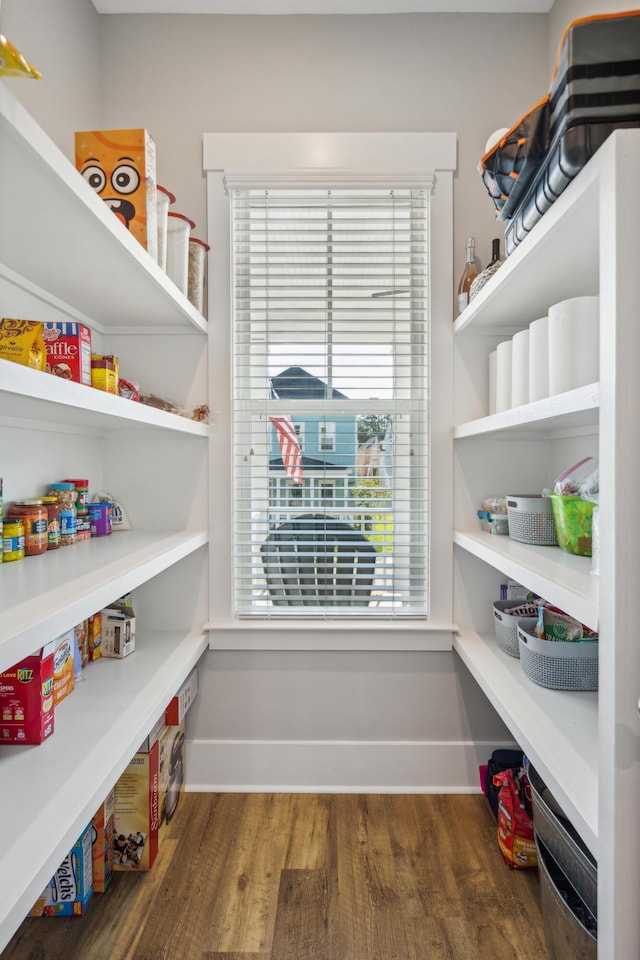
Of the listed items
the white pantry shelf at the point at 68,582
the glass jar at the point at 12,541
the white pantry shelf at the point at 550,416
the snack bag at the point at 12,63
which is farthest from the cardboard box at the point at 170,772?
the snack bag at the point at 12,63

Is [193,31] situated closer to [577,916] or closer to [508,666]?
[508,666]

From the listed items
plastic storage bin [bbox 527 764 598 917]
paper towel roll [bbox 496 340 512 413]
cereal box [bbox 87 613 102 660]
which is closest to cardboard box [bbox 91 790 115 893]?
cereal box [bbox 87 613 102 660]

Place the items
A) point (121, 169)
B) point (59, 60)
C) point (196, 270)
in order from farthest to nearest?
point (196, 270)
point (59, 60)
point (121, 169)

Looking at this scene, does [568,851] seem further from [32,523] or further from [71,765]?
[32,523]

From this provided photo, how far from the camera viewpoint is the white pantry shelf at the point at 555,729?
1.04 m

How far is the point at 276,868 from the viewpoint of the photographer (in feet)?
5.39

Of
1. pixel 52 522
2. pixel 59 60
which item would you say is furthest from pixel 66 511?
pixel 59 60

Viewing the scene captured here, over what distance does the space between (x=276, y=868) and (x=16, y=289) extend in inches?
69.7

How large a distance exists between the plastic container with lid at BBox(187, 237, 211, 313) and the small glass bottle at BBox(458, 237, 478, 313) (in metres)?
0.92

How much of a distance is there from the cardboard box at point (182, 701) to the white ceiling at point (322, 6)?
2370 millimetres

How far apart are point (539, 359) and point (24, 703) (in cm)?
143

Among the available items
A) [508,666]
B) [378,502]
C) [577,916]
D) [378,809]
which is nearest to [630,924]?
[577,916]

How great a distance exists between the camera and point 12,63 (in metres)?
0.76

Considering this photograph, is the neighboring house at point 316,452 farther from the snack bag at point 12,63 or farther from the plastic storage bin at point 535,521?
the snack bag at point 12,63
